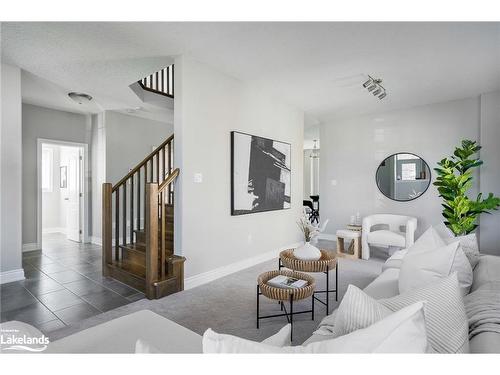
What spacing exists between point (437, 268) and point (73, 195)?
630cm

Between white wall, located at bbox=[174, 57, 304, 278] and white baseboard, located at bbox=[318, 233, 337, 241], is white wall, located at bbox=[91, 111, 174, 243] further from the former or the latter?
white baseboard, located at bbox=[318, 233, 337, 241]

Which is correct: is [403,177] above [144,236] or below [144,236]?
above

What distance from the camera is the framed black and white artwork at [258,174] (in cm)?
378

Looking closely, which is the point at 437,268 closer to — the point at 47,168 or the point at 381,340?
the point at 381,340

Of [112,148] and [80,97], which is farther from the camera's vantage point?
[112,148]

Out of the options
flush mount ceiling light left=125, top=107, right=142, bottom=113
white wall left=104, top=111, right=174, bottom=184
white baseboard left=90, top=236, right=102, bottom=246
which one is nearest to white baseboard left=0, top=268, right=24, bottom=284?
white baseboard left=90, top=236, right=102, bottom=246

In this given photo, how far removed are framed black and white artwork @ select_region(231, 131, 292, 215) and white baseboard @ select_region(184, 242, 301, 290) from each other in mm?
702

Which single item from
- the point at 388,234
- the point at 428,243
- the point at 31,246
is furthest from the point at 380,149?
the point at 31,246

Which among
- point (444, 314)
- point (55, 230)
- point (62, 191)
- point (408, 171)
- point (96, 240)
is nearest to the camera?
point (444, 314)

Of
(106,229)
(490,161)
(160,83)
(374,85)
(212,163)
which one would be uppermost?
(160,83)

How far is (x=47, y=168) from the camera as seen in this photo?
6.79 m

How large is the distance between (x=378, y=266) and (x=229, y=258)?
2146 millimetres

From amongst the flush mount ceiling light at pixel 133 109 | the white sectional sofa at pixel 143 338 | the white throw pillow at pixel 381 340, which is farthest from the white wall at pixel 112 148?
the white throw pillow at pixel 381 340
